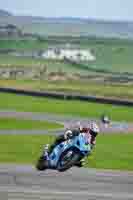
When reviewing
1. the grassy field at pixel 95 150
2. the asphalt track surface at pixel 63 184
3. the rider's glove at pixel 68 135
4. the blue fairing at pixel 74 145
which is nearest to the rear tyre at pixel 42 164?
the asphalt track surface at pixel 63 184

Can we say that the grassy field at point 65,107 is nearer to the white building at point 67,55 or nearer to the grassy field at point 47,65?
the grassy field at point 47,65

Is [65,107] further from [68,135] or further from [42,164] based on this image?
[68,135]

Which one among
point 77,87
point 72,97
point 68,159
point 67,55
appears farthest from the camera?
point 67,55

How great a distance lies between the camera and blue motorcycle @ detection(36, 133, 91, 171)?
26516 mm

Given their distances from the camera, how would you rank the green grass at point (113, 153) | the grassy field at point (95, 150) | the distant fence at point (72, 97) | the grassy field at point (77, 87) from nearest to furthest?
the green grass at point (113, 153) < the grassy field at point (95, 150) < the distant fence at point (72, 97) < the grassy field at point (77, 87)

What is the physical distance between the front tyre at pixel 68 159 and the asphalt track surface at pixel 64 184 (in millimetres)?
297

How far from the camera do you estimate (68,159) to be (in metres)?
27.2

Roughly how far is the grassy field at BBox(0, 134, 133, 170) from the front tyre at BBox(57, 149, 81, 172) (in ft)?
17.8

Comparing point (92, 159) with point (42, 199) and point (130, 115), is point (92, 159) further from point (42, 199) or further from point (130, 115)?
point (130, 115)

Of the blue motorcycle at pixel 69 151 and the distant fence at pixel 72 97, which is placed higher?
the blue motorcycle at pixel 69 151

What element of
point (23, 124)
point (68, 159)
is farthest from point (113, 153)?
point (23, 124)

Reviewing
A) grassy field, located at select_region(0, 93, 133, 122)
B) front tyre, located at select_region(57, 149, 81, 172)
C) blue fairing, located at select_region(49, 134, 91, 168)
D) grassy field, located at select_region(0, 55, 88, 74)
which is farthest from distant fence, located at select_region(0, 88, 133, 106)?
grassy field, located at select_region(0, 55, 88, 74)

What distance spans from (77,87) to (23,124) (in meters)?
45.0

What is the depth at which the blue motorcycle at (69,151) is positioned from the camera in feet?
87.0
